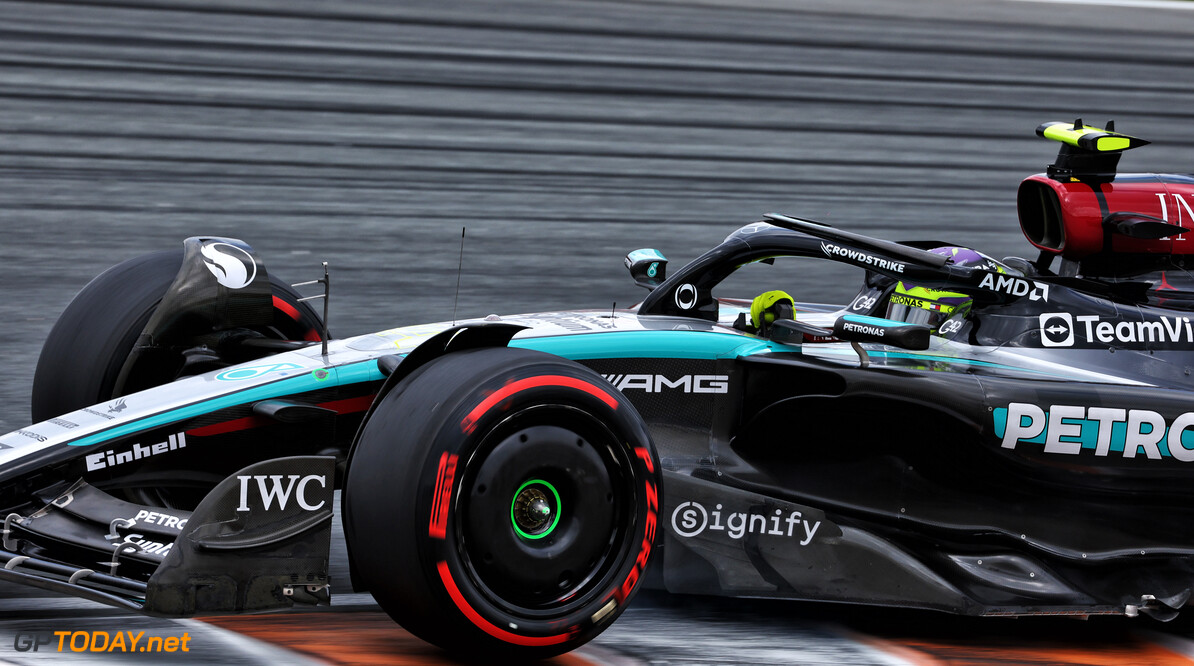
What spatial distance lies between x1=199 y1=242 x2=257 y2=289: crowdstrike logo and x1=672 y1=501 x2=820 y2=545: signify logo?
151 cm

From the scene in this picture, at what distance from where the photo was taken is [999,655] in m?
3.92

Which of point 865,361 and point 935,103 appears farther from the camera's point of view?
point 935,103

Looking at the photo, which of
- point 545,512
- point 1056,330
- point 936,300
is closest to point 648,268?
point 936,300

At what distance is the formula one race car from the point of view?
3172 millimetres

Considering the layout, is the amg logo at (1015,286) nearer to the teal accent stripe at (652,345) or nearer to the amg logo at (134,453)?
the teal accent stripe at (652,345)

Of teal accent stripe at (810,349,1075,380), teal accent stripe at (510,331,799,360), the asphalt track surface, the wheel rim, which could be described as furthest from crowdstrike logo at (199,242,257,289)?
the asphalt track surface

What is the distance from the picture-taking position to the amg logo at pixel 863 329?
162 inches

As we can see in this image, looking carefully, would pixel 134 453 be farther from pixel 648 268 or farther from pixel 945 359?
pixel 945 359

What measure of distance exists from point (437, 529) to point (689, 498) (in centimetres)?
101

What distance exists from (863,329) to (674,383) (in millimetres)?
587

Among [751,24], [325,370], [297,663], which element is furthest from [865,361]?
[751,24]

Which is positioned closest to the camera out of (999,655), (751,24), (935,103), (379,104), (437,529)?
(437,529)

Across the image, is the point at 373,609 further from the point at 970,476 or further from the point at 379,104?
the point at 379,104

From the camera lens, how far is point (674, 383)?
407 cm
